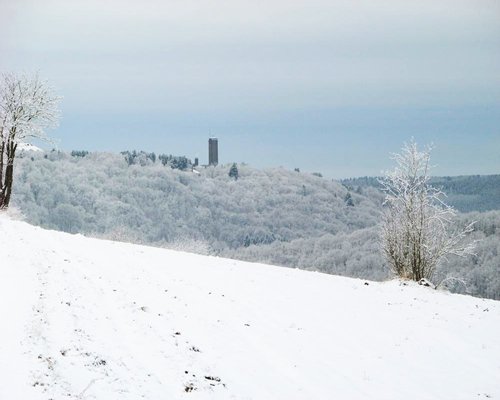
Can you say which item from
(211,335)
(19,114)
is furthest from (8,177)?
(211,335)

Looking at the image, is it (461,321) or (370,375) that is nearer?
(370,375)

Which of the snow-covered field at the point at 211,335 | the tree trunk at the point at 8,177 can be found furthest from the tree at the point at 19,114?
the snow-covered field at the point at 211,335

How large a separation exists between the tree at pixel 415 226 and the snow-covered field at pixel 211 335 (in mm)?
6811

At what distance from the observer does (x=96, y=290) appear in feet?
63.8

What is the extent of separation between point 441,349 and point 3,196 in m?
32.6

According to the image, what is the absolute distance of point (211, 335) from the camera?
17578mm

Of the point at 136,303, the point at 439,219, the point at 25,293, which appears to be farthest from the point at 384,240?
the point at 25,293

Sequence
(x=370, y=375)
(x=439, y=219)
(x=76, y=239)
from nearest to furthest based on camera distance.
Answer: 1. (x=370, y=375)
2. (x=76, y=239)
3. (x=439, y=219)

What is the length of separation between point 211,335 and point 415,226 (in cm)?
2239

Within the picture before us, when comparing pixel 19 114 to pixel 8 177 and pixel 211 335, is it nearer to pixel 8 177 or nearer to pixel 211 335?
pixel 8 177

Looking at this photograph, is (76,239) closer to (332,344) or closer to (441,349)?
(332,344)

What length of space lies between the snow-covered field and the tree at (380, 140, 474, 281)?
6.81 m

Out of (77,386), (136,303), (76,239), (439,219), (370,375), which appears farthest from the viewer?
(439,219)

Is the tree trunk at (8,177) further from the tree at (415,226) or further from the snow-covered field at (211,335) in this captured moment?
the tree at (415,226)
